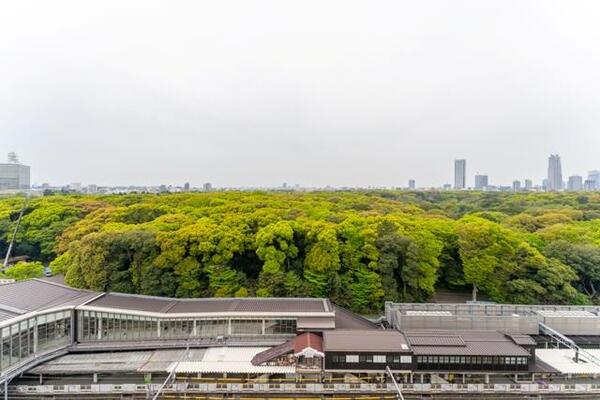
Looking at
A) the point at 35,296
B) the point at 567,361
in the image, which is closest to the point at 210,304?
the point at 35,296

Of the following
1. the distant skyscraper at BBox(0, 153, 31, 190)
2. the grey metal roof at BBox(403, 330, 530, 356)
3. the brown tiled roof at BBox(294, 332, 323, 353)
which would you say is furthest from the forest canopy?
the distant skyscraper at BBox(0, 153, 31, 190)

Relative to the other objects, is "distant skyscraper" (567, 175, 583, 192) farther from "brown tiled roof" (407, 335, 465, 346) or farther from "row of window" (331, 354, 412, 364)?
"row of window" (331, 354, 412, 364)

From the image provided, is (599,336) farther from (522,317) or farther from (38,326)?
(38,326)

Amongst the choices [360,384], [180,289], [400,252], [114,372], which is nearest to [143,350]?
[114,372]

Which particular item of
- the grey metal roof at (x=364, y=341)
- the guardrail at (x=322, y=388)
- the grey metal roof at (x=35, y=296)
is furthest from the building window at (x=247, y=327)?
the grey metal roof at (x=35, y=296)

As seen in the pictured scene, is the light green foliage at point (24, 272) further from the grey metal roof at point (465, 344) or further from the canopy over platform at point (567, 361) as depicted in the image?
the canopy over platform at point (567, 361)

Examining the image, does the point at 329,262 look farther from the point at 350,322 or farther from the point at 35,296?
the point at 35,296

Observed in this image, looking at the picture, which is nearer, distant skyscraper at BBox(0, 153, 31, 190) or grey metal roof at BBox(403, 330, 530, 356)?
grey metal roof at BBox(403, 330, 530, 356)

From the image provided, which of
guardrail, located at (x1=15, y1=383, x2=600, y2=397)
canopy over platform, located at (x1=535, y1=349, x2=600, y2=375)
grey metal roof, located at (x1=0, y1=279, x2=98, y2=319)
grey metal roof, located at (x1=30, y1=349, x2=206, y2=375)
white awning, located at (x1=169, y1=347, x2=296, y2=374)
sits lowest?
guardrail, located at (x1=15, y1=383, x2=600, y2=397)
